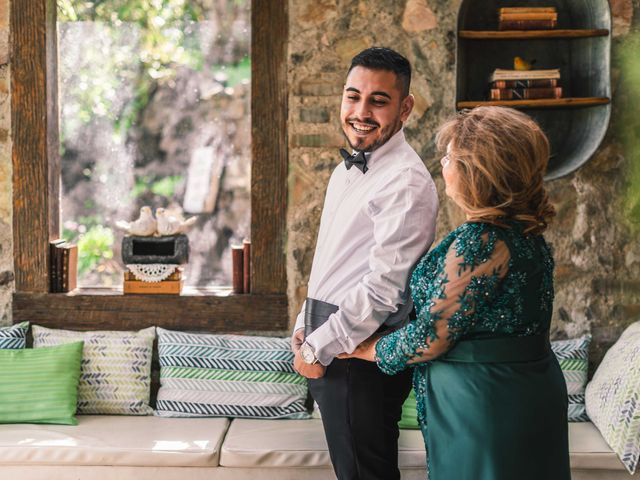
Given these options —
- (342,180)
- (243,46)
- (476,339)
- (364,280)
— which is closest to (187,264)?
(243,46)

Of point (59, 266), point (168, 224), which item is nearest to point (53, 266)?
point (59, 266)

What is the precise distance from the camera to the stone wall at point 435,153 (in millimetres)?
3205

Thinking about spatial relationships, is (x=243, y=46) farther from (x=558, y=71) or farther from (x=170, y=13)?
(x=558, y=71)

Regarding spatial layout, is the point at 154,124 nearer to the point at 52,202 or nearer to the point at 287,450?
the point at 52,202

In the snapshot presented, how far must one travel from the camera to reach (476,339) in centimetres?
175

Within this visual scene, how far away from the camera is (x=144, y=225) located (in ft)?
10.8

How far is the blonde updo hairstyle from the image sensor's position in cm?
169

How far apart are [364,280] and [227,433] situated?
1234 millimetres

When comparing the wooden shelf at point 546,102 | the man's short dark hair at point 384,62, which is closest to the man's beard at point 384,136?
the man's short dark hair at point 384,62

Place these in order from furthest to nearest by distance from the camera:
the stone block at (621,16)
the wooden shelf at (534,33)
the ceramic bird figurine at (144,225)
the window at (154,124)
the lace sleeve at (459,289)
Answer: the window at (154,124) < the ceramic bird figurine at (144,225) < the stone block at (621,16) < the wooden shelf at (534,33) < the lace sleeve at (459,289)

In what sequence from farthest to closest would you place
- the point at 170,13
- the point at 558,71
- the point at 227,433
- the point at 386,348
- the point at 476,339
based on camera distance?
1. the point at 170,13
2. the point at 558,71
3. the point at 227,433
4. the point at 386,348
5. the point at 476,339

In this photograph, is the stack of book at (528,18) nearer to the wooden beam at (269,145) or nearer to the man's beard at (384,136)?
the wooden beam at (269,145)

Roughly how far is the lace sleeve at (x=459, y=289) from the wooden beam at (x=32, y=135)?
2147 mm

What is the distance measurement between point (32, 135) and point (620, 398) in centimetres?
268
